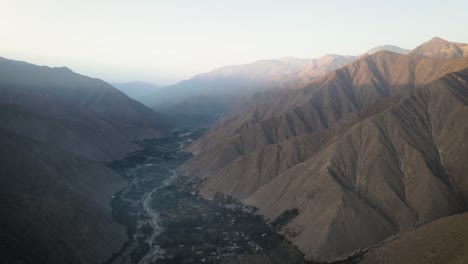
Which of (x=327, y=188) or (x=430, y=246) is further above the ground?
(x=327, y=188)

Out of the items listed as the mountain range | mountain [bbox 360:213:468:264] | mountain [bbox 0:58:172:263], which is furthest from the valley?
mountain [bbox 360:213:468:264]

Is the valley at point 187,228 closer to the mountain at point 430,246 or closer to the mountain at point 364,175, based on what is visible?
the mountain at point 364,175

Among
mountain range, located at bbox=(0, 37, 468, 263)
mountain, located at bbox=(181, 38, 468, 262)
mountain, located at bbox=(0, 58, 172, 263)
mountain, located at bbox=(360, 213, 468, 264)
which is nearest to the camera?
mountain, located at bbox=(360, 213, 468, 264)

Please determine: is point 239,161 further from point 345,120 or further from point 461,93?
point 461,93

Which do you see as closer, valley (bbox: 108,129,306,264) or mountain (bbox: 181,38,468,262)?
valley (bbox: 108,129,306,264)

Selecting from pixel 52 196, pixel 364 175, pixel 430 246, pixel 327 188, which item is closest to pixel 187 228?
pixel 52 196

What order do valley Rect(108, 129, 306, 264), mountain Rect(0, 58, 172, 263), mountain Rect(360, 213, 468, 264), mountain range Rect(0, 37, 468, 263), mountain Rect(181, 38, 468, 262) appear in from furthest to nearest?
mountain Rect(181, 38, 468, 262), valley Rect(108, 129, 306, 264), mountain range Rect(0, 37, 468, 263), mountain Rect(0, 58, 172, 263), mountain Rect(360, 213, 468, 264)

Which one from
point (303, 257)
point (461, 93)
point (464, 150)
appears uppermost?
point (461, 93)

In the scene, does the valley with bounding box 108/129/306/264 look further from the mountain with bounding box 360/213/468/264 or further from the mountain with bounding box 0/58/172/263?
the mountain with bounding box 360/213/468/264

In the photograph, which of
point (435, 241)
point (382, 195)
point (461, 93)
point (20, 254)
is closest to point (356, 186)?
point (382, 195)

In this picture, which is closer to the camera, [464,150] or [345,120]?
[464,150]

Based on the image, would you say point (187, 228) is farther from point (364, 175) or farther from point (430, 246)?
point (430, 246)
